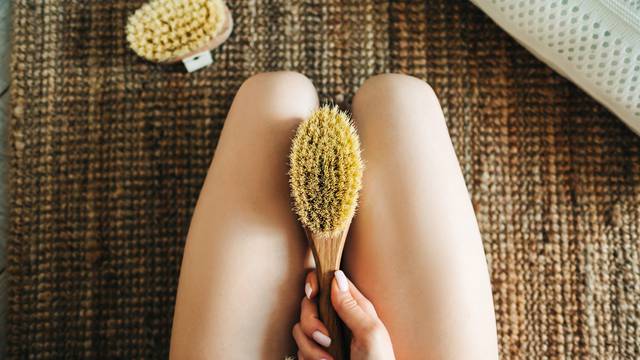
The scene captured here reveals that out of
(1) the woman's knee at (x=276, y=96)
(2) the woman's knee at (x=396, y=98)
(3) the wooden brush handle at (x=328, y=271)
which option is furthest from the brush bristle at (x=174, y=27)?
(3) the wooden brush handle at (x=328, y=271)

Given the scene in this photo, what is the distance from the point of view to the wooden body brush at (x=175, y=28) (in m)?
0.68

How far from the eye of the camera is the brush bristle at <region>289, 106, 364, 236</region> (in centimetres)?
49

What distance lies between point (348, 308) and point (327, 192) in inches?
4.9

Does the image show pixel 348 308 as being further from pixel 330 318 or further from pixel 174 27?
pixel 174 27

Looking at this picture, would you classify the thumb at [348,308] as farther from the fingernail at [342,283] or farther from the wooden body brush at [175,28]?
the wooden body brush at [175,28]

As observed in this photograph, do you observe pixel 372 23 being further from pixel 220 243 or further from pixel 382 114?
pixel 220 243

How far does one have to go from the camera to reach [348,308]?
48 cm

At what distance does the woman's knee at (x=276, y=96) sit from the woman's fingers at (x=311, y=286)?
0.64 feet

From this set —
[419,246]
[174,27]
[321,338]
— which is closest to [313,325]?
[321,338]

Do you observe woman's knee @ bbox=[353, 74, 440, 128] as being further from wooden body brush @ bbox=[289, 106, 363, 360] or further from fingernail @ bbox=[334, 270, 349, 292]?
fingernail @ bbox=[334, 270, 349, 292]

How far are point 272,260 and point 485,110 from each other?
0.44m

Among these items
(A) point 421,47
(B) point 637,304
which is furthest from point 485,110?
(B) point 637,304

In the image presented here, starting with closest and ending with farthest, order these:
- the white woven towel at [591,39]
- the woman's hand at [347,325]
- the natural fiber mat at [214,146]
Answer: the woman's hand at [347,325]
the white woven towel at [591,39]
the natural fiber mat at [214,146]

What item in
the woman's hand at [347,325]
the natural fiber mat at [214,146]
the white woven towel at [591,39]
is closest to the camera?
the woman's hand at [347,325]
